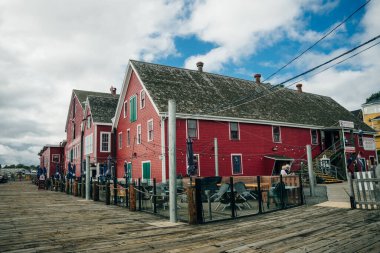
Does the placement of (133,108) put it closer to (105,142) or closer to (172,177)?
(105,142)

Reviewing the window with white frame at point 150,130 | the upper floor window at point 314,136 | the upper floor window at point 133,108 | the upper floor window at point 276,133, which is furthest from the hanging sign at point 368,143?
the upper floor window at point 133,108

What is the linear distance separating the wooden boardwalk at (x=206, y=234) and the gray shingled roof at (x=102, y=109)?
18.6 m

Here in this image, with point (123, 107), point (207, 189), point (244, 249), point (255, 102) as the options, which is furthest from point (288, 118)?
point (244, 249)

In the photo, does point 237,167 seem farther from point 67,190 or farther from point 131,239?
point 131,239

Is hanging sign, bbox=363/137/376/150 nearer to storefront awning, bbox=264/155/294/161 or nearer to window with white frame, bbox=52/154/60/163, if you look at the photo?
storefront awning, bbox=264/155/294/161

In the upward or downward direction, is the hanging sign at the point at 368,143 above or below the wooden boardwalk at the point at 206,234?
above

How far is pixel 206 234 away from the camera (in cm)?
653

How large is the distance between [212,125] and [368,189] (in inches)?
487

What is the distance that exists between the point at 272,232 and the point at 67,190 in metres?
19.3

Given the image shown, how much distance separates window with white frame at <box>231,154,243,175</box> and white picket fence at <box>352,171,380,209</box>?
1164 cm

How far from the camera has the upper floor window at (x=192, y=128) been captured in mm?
19375

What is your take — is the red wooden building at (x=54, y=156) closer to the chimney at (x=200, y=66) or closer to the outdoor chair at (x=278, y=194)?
the chimney at (x=200, y=66)

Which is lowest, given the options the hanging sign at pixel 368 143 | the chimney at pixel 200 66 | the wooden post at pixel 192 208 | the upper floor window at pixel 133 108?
the wooden post at pixel 192 208

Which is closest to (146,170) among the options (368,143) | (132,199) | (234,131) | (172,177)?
(234,131)
